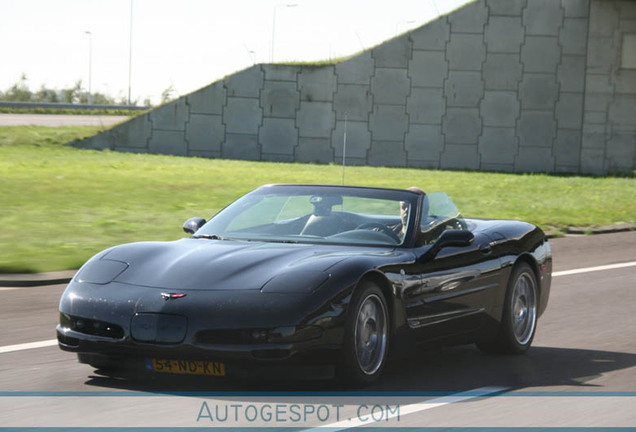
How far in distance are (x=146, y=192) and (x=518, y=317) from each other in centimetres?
1489

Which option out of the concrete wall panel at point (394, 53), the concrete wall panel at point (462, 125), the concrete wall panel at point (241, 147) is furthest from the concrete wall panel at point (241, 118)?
the concrete wall panel at point (462, 125)

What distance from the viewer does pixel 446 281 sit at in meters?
7.22

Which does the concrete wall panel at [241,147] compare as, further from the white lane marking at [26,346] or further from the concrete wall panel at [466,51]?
the white lane marking at [26,346]

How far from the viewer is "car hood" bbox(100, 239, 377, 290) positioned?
20.0ft

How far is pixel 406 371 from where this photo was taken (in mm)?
7086

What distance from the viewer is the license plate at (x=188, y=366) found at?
5.86 meters

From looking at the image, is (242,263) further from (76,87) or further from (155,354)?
(76,87)

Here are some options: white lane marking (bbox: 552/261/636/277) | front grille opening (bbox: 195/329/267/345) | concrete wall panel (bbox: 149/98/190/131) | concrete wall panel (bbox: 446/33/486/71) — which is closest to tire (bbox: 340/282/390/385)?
front grille opening (bbox: 195/329/267/345)

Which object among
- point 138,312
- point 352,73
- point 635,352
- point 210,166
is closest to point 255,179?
point 210,166

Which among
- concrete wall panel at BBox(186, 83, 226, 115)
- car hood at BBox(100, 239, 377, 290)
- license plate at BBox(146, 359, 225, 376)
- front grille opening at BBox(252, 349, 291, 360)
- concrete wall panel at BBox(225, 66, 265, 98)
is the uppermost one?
concrete wall panel at BBox(225, 66, 265, 98)

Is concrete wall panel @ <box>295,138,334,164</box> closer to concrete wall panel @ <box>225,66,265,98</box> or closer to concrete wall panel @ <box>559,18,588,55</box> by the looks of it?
concrete wall panel @ <box>225,66,265,98</box>

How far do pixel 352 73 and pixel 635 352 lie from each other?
31.0 m

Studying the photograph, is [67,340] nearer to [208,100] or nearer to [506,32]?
[208,100]

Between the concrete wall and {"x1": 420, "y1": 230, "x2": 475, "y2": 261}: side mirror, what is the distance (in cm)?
3072
